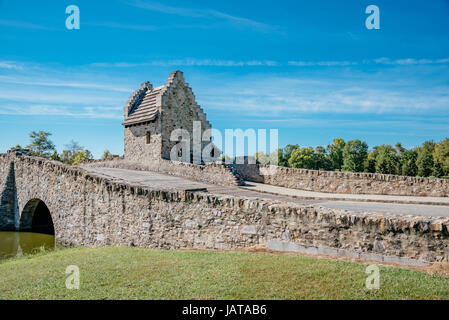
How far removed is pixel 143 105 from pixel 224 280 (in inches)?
979

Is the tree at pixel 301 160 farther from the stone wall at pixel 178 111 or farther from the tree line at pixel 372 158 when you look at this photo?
the stone wall at pixel 178 111

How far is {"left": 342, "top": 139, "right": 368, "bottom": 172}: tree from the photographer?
67.3 metres

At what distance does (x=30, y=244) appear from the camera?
16.3m

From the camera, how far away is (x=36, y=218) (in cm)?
2120

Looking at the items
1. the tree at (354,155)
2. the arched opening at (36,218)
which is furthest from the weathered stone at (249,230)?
the tree at (354,155)

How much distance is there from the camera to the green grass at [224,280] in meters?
5.35

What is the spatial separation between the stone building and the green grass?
675 inches

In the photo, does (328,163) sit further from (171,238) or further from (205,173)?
(171,238)

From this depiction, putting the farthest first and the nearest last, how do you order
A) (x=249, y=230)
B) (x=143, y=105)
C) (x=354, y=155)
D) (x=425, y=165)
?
(x=354, y=155) → (x=425, y=165) → (x=143, y=105) → (x=249, y=230)

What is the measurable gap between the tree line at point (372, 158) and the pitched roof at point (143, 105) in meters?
48.1

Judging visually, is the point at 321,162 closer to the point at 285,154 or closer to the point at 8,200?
the point at 285,154

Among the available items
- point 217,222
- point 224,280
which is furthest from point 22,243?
point 224,280

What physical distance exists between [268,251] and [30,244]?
1494cm
